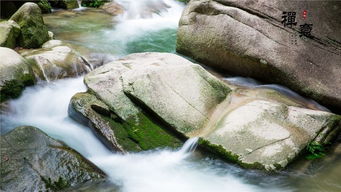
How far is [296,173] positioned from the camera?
18.4 ft

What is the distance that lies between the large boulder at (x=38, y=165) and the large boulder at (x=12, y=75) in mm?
1365

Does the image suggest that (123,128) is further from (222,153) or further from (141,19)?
(141,19)

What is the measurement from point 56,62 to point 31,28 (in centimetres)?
178

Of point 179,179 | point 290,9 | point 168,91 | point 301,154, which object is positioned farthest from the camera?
point 290,9

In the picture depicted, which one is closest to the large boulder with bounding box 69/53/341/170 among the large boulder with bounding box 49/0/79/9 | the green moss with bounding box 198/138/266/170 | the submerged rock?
the green moss with bounding box 198/138/266/170

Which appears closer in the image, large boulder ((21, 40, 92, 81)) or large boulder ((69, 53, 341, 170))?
large boulder ((69, 53, 341, 170))

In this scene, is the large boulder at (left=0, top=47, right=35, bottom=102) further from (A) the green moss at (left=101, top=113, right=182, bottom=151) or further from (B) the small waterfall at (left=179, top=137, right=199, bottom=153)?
(B) the small waterfall at (left=179, top=137, right=199, bottom=153)

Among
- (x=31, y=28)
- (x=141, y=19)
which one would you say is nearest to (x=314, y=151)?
(x=31, y=28)

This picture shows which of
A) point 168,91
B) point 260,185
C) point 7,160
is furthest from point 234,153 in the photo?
Answer: point 7,160

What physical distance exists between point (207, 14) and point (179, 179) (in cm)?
461

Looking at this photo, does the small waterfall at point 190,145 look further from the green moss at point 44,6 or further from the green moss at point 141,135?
the green moss at point 44,6

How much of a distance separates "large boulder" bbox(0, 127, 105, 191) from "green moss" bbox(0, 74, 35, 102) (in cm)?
132

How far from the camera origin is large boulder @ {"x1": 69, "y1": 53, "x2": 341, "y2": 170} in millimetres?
5777

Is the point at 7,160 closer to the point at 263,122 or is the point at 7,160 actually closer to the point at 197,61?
the point at 263,122
